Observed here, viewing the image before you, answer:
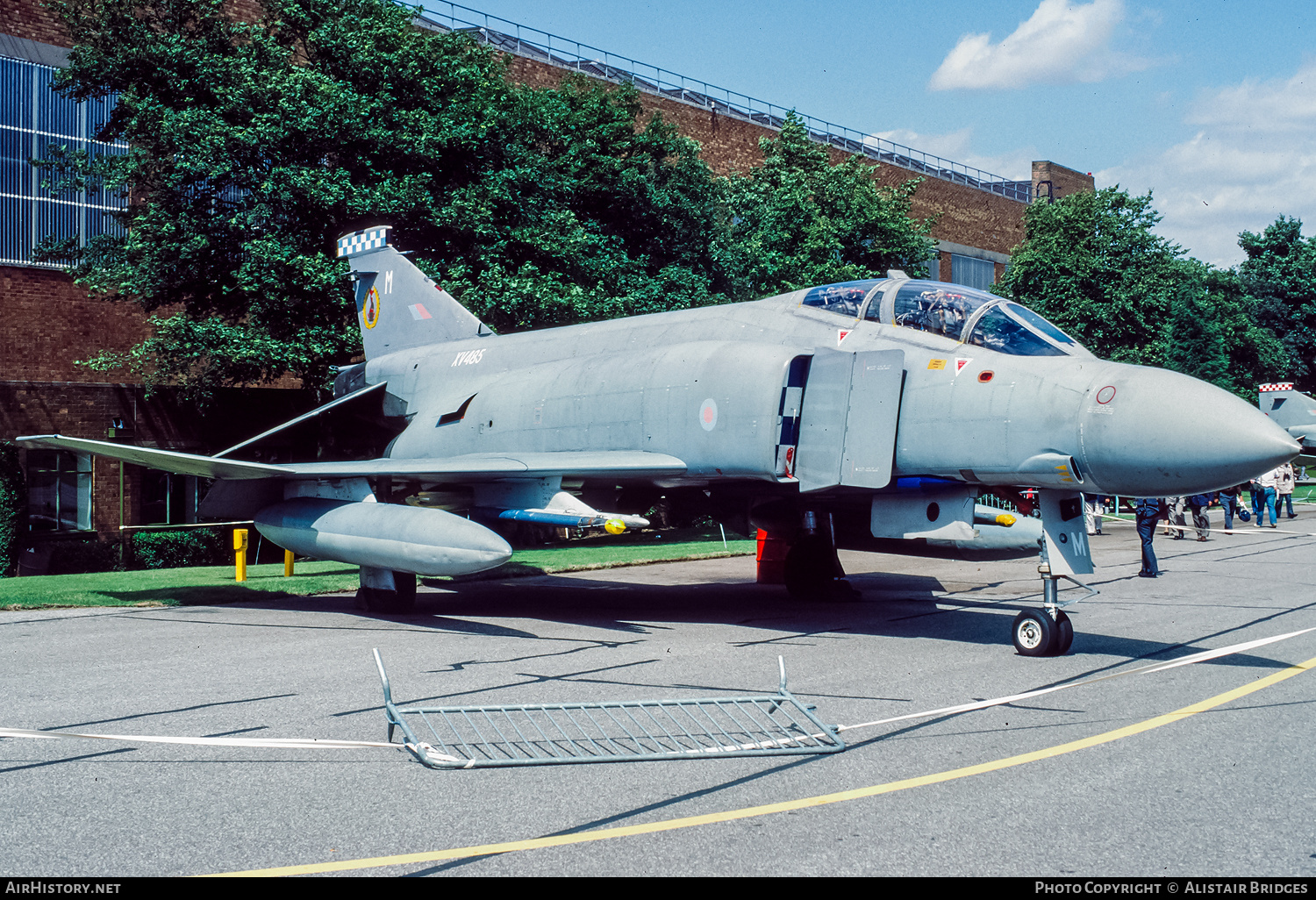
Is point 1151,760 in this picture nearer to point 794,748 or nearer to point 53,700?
point 794,748

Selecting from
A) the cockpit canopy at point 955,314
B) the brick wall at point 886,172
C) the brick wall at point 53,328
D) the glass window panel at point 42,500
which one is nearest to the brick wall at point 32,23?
the brick wall at point 53,328

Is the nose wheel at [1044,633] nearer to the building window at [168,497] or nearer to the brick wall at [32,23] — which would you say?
the building window at [168,497]

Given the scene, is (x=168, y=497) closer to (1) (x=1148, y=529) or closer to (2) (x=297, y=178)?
(2) (x=297, y=178)

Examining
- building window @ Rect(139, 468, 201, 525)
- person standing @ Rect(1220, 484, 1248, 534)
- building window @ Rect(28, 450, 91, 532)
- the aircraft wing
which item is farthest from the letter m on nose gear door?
person standing @ Rect(1220, 484, 1248, 534)

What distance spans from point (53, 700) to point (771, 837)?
18.6ft

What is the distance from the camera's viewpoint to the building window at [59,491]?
891 inches

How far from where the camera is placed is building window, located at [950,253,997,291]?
179 feet

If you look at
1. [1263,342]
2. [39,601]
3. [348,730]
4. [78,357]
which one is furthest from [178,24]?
[1263,342]

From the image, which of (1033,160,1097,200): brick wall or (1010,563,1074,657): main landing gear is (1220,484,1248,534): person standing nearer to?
(1010,563,1074,657): main landing gear

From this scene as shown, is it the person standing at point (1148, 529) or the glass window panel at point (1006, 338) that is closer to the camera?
the glass window panel at point (1006, 338)

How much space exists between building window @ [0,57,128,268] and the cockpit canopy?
20.3 metres

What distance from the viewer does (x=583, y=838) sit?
14.8ft

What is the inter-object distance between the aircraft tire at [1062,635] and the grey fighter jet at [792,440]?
0.03 metres

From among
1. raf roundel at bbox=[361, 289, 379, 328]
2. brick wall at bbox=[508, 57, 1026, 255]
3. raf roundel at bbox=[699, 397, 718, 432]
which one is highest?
brick wall at bbox=[508, 57, 1026, 255]
